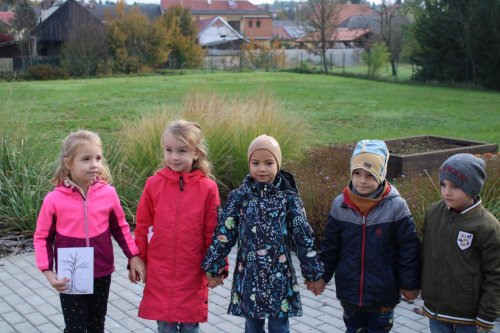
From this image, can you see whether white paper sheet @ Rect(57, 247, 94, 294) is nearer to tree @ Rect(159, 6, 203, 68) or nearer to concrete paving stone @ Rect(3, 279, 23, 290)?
concrete paving stone @ Rect(3, 279, 23, 290)

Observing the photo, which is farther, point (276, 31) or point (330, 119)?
point (276, 31)

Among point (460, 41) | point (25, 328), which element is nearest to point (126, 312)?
point (25, 328)

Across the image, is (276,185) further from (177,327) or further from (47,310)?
(47,310)

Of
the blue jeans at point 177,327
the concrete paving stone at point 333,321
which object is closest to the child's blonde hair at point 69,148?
the blue jeans at point 177,327

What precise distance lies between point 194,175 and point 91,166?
0.58m

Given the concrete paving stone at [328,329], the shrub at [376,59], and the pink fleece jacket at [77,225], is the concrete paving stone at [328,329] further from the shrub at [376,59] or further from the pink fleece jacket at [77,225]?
the shrub at [376,59]

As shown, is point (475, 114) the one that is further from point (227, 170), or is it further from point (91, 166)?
point (91, 166)

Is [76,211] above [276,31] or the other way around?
the other way around

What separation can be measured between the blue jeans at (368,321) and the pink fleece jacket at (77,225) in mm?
1297

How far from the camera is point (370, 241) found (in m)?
3.36

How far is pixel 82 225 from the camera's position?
138 inches

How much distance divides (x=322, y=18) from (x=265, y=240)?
4563 centimetres

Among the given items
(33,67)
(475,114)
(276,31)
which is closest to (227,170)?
(475,114)

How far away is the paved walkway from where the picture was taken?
4.59 m
